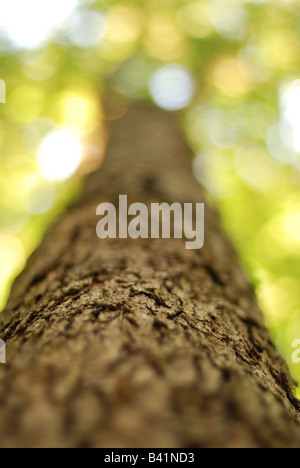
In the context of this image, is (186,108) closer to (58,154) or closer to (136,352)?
(58,154)

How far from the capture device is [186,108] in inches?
180

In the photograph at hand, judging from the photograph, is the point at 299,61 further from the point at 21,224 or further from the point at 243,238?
the point at 21,224

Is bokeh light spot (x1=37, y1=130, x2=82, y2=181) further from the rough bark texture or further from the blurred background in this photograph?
the rough bark texture

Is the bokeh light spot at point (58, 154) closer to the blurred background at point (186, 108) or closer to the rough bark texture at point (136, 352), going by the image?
the blurred background at point (186, 108)

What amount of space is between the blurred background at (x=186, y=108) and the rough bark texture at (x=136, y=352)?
5.39 feet

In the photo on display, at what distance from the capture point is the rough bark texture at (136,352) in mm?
590

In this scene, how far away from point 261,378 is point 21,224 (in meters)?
2.95

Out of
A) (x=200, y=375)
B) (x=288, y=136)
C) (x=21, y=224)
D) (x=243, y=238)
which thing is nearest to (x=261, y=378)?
(x=200, y=375)

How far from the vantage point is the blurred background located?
3.22 m

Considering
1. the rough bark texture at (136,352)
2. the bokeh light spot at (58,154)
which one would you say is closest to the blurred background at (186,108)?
the bokeh light spot at (58,154)

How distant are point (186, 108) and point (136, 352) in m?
4.43

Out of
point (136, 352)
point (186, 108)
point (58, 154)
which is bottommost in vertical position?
point (136, 352)

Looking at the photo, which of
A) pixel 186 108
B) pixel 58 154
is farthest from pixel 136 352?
pixel 186 108

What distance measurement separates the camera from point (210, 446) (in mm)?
583
